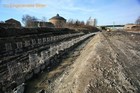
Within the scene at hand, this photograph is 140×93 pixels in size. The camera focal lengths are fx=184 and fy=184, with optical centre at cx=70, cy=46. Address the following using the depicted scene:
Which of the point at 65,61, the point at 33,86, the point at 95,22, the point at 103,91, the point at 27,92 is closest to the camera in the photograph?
the point at 103,91

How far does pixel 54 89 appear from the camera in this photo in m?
8.96

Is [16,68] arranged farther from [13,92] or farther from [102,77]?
[102,77]

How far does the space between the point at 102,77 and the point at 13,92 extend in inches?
170

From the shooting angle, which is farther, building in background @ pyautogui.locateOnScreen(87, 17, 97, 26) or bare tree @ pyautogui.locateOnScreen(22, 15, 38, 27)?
building in background @ pyautogui.locateOnScreen(87, 17, 97, 26)

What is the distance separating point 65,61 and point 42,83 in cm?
566

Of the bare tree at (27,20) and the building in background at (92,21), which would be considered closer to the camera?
the bare tree at (27,20)

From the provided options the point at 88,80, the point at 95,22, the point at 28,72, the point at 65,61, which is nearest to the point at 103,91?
the point at 88,80

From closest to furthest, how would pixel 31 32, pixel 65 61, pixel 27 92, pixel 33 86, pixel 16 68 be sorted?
pixel 27 92 < pixel 33 86 < pixel 16 68 < pixel 65 61 < pixel 31 32

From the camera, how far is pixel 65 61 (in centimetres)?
1559

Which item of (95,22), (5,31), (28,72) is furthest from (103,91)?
(95,22)

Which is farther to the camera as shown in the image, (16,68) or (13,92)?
(16,68)

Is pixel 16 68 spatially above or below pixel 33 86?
above

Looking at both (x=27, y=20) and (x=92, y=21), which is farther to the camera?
(x=92, y=21)

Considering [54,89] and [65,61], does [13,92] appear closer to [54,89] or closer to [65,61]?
[54,89]
